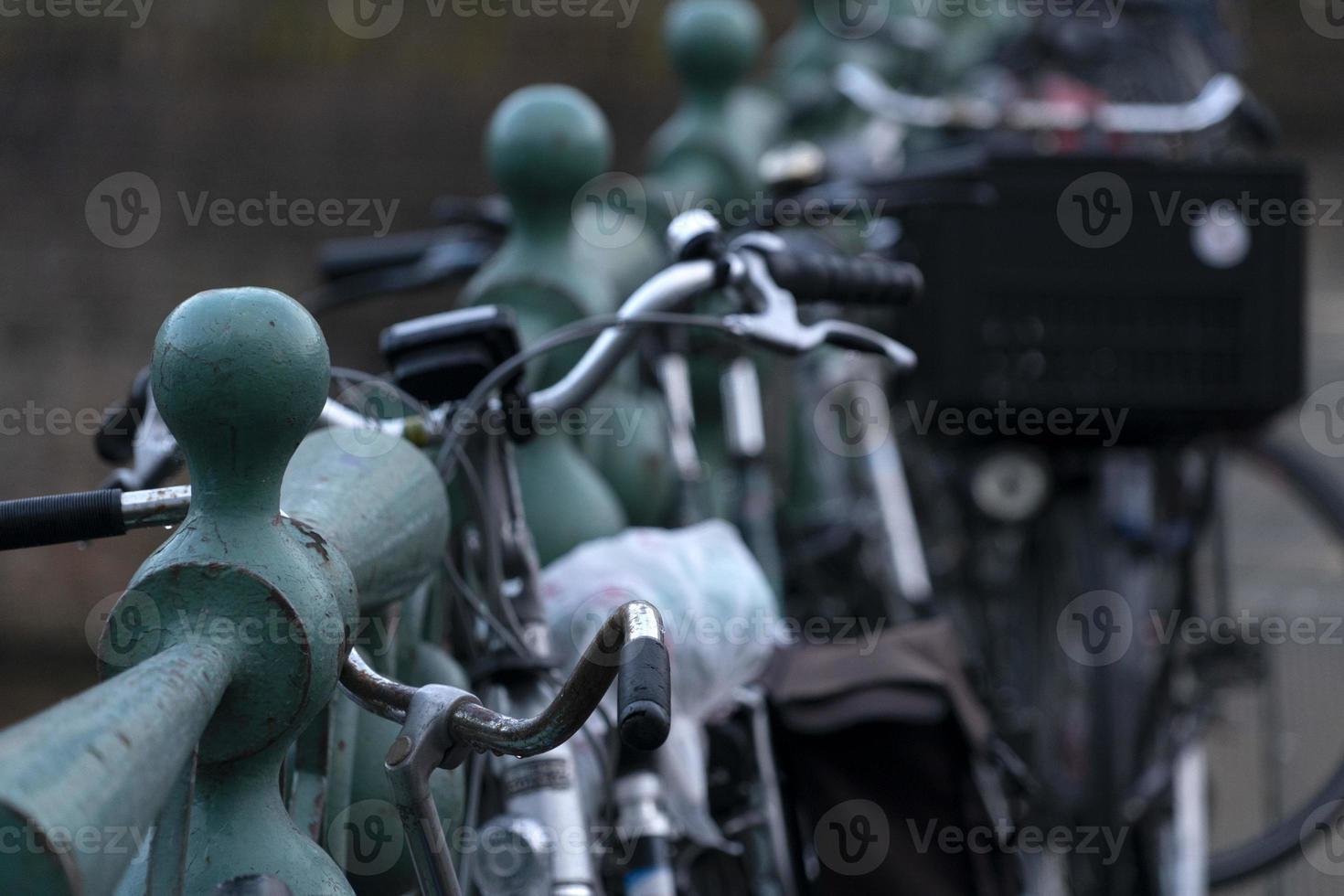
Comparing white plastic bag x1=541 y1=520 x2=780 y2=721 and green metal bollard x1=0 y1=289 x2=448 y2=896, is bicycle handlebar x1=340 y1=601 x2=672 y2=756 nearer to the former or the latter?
green metal bollard x1=0 y1=289 x2=448 y2=896

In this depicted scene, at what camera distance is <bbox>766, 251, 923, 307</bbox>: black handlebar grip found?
86.2 inches

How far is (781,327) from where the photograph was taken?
6.88 ft

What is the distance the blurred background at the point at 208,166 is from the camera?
21.0 feet

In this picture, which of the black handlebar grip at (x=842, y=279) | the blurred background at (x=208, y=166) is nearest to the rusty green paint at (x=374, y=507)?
the black handlebar grip at (x=842, y=279)

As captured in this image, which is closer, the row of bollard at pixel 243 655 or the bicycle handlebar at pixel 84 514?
the row of bollard at pixel 243 655

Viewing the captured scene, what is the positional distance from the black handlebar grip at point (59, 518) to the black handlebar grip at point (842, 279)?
934 mm

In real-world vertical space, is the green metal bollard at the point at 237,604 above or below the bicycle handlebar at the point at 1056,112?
below

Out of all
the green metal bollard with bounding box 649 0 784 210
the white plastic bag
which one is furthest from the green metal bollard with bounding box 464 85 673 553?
the green metal bollard with bounding box 649 0 784 210

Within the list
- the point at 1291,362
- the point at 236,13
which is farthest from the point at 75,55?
the point at 1291,362


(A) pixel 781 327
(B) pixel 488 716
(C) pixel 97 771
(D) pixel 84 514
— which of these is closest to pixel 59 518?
(D) pixel 84 514

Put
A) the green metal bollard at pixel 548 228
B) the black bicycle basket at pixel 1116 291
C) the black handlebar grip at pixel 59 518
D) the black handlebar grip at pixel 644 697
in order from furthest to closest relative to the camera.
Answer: the black bicycle basket at pixel 1116 291 → the green metal bollard at pixel 548 228 → the black handlebar grip at pixel 59 518 → the black handlebar grip at pixel 644 697

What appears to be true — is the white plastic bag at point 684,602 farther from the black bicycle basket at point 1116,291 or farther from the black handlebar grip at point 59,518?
the black bicycle basket at point 1116,291

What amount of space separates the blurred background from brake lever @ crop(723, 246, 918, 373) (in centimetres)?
378

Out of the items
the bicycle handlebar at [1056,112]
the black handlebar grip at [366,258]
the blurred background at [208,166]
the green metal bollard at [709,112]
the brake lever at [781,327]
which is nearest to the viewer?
the brake lever at [781,327]
